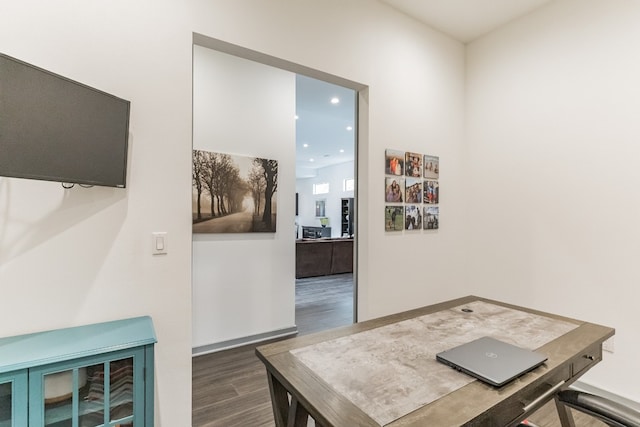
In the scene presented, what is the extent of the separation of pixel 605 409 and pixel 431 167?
7.15 feet

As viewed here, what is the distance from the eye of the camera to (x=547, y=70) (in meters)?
2.57

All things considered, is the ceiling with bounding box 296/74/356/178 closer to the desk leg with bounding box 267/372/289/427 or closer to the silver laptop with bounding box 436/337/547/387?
the silver laptop with bounding box 436/337/547/387

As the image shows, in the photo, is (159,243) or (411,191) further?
(411,191)

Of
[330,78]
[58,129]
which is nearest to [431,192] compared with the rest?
[330,78]

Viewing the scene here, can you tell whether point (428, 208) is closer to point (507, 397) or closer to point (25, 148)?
point (507, 397)

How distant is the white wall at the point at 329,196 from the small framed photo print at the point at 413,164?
7.88 m

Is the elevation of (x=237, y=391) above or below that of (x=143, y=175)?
below

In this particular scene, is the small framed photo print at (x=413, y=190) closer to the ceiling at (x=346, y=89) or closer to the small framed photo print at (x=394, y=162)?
the small framed photo print at (x=394, y=162)

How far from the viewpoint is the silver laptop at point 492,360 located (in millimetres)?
1044

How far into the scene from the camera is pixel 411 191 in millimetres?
2791

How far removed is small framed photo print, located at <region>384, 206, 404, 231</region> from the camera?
8.62ft

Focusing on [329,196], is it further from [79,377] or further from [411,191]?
[79,377]

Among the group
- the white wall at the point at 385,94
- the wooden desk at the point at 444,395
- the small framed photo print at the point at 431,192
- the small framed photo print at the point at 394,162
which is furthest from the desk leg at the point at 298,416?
the small framed photo print at the point at 431,192

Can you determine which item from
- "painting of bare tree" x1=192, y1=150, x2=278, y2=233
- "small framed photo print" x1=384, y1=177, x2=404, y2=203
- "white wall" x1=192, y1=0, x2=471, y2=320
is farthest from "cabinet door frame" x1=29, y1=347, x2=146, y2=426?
"small framed photo print" x1=384, y1=177, x2=404, y2=203
